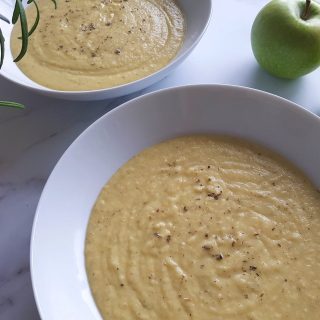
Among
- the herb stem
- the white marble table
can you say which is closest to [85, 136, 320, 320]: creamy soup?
the white marble table

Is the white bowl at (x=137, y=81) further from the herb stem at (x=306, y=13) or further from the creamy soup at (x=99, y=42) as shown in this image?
the herb stem at (x=306, y=13)

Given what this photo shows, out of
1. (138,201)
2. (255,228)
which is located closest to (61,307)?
(138,201)

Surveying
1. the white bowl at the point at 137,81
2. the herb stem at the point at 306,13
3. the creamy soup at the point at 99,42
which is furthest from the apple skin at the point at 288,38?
the creamy soup at the point at 99,42

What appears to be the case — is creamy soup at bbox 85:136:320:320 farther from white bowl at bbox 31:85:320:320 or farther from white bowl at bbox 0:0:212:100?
white bowl at bbox 0:0:212:100

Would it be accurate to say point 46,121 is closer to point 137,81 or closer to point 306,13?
point 137,81

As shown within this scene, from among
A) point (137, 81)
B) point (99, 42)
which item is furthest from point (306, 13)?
point (99, 42)
